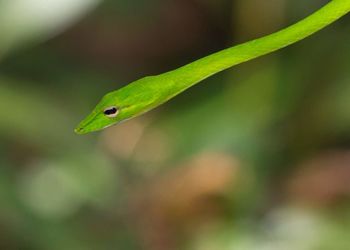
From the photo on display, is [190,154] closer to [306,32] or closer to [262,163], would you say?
[262,163]

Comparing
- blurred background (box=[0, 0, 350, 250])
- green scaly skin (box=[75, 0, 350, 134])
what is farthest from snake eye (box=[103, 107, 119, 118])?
blurred background (box=[0, 0, 350, 250])

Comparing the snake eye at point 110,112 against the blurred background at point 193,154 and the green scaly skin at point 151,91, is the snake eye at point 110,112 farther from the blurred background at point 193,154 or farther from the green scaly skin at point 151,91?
the blurred background at point 193,154

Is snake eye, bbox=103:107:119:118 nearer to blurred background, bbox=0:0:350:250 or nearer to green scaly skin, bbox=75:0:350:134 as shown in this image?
green scaly skin, bbox=75:0:350:134

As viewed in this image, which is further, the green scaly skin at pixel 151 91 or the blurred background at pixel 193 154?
the blurred background at pixel 193 154

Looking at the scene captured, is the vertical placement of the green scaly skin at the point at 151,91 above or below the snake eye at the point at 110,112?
above

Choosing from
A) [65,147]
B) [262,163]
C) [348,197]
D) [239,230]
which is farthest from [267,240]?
[65,147]

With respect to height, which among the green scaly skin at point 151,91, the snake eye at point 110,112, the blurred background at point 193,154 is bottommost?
the snake eye at point 110,112

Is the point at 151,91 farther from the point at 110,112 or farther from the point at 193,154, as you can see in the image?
the point at 193,154

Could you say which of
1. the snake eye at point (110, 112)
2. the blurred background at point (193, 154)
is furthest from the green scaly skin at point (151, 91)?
the blurred background at point (193, 154)
